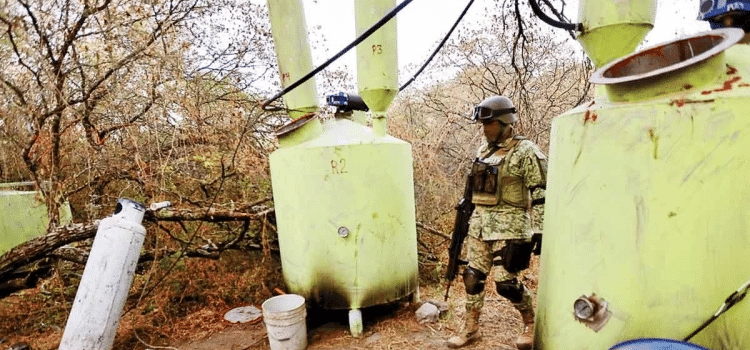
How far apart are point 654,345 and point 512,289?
76.7 inches

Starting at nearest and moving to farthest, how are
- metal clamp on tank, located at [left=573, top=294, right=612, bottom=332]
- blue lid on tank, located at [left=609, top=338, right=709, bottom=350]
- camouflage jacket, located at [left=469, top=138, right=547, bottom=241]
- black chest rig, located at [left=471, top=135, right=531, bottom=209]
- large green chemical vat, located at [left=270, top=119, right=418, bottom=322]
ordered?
blue lid on tank, located at [left=609, top=338, right=709, bottom=350] → metal clamp on tank, located at [left=573, top=294, right=612, bottom=332] → camouflage jacket, located at [left=469, top=138, right=547, bottom=241] → black chest rig, located at [left=471, top=135, right=531, bottom=209] → large green chemical vat, located at [left=270, top=119, right=418, bottom=322]

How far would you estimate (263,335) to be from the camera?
3.88 meters

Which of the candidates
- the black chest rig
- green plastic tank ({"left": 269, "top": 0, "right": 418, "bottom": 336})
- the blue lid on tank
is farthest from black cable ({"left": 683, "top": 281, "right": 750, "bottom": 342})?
green plastic tank ({"left": 269, "top": 0, "right": 418, "bottom": 336})

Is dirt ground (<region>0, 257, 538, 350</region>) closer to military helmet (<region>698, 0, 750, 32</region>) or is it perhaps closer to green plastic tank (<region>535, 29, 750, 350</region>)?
green plastic tank (<region>535, 29, 750, 350</region>)

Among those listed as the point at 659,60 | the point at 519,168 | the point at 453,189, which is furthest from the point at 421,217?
the point at 659,60

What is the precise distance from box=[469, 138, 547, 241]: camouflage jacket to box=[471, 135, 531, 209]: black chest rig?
18 mm

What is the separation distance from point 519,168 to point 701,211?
1803mm

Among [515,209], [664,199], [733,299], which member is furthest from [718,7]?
[515,209]

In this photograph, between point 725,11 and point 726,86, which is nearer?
point 726,86

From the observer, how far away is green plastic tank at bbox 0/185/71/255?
5.69 meters

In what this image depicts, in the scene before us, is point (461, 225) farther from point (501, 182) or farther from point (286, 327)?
point (286, 327)

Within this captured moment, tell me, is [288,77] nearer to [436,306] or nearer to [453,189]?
[436,306]

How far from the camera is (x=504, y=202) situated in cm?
323

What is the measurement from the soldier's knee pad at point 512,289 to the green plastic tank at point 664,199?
161 cm
